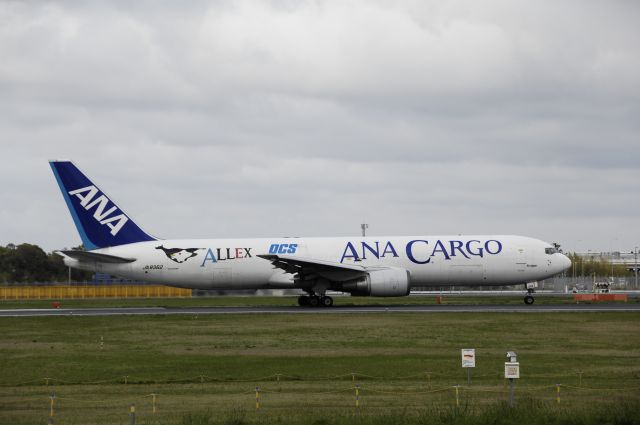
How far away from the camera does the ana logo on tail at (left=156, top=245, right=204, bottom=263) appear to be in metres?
53.4

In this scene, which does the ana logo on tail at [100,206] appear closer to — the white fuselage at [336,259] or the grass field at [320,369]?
the white fuselage at [336,259]

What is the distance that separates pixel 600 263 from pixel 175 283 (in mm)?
154737

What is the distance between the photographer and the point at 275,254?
53.0 meters

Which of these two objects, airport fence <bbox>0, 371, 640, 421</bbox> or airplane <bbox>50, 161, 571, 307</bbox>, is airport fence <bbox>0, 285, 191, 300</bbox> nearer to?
airplane <bbox>50, 161, 571, 307</bbox>

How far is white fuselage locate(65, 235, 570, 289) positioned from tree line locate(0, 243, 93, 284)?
102 meters

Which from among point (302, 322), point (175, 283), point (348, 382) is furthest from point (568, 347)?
point (175, 283)

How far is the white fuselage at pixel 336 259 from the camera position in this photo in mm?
52250

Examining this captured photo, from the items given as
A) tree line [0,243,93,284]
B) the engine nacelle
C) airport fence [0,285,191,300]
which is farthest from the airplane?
tree line [0,243,93,284]

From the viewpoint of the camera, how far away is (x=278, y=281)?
52.8 m

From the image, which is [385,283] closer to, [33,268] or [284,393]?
[284,393]

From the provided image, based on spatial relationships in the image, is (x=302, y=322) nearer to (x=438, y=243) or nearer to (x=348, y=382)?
(x=438, y=243)

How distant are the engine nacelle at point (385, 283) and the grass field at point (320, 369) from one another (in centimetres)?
555

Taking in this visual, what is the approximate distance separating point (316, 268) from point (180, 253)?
899 cm

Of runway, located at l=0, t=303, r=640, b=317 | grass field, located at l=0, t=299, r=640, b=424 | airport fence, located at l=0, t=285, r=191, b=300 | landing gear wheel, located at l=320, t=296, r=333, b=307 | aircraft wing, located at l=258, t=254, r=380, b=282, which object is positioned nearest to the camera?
grass field, located at l=0, t=299, r=640, b=424
